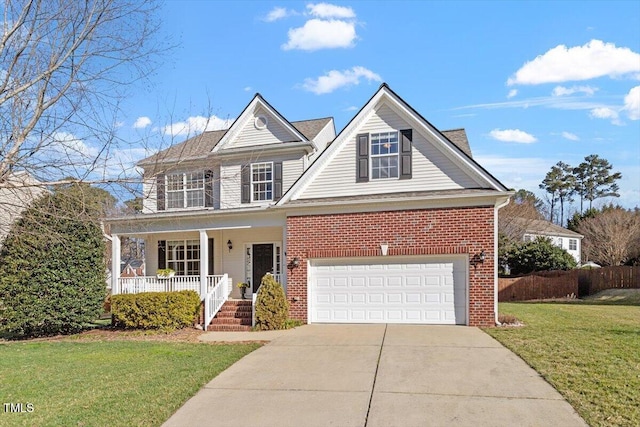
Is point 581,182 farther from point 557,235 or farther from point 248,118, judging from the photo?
point 248,118

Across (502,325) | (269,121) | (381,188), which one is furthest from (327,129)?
(502,325)

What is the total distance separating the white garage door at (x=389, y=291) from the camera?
12.0m

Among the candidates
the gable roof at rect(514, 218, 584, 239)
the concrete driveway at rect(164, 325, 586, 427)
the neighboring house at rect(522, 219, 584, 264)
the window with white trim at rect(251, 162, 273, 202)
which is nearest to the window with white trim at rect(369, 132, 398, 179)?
the window with white trim at rect(251, 162, 273, 202)

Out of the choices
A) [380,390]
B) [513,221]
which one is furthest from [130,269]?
[380,390]

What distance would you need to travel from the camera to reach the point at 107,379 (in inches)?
274

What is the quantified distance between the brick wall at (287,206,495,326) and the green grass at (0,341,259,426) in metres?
3.92

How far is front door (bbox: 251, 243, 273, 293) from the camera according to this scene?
16.0m

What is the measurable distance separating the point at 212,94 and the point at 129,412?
646 centimetres

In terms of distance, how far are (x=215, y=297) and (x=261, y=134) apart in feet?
20.2

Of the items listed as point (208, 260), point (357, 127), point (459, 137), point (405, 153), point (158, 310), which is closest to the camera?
point (405, 153)

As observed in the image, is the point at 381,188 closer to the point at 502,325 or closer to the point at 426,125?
the point at 426,125

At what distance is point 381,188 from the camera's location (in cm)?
1282

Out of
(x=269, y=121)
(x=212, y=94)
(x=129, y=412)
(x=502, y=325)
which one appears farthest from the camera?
(x=269, y=121)

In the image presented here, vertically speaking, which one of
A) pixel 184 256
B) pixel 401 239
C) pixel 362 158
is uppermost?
pixel 362 158
